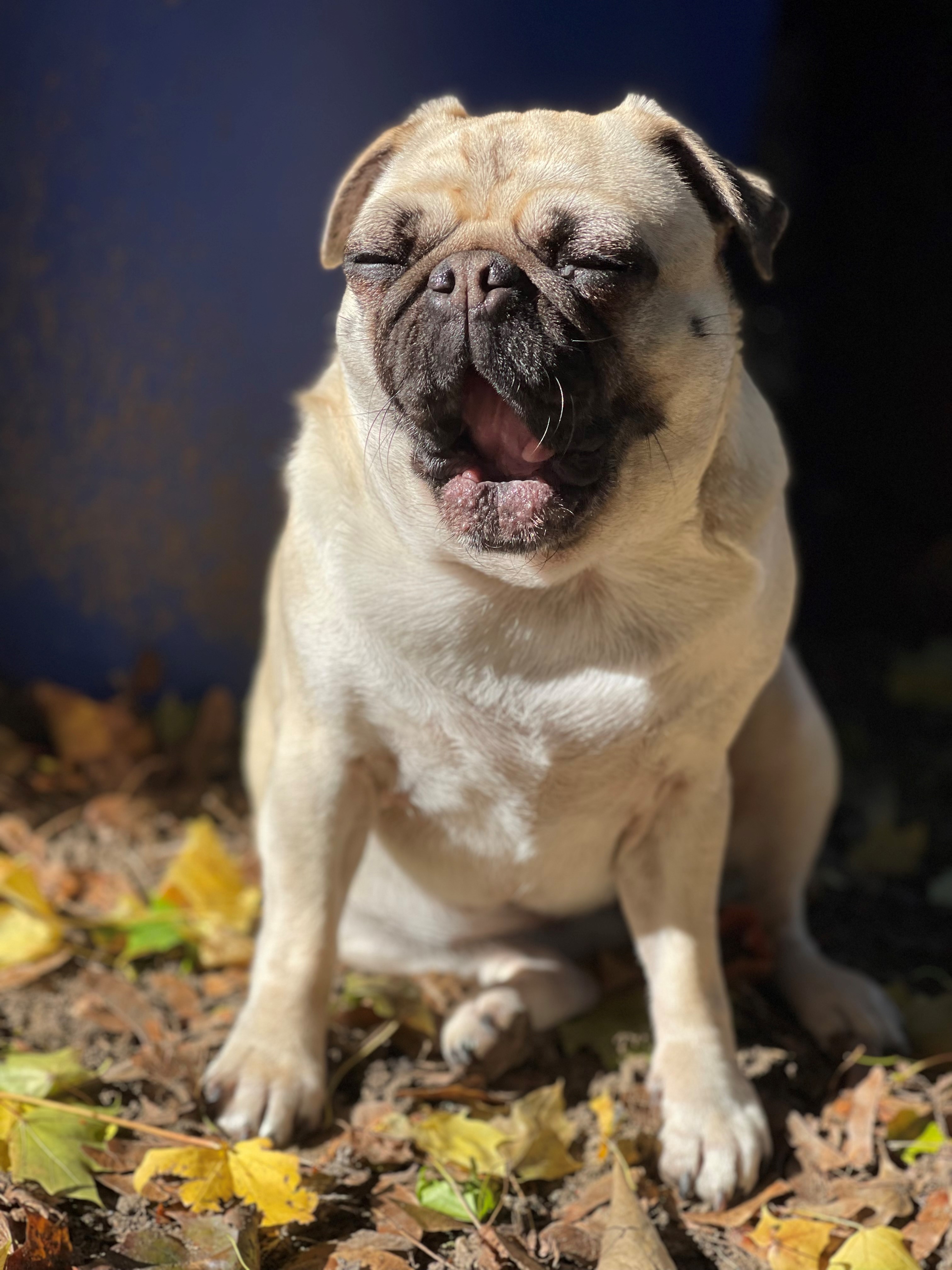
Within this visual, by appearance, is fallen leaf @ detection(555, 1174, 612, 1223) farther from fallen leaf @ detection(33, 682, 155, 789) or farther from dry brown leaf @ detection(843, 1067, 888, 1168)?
fallen leaf @ detection(33, 682, 155, 789)

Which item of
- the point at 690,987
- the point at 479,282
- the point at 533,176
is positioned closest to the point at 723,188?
the point at 533,176

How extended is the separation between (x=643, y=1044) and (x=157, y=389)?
1878 millimetres

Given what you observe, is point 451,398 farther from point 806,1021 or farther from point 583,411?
point 806,1021

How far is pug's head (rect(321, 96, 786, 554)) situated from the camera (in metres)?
1.64

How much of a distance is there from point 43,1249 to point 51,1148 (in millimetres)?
200

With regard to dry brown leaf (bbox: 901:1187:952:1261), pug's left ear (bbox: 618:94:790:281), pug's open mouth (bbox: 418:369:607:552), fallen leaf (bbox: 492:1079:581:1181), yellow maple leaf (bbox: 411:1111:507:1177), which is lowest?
yellow maple leaf (bbox: 411:1111:507:1177)

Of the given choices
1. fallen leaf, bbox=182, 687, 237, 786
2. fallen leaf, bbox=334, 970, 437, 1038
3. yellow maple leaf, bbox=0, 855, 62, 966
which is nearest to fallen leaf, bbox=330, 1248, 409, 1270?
fallen leaf, bbox=334, 970, 437, 1038

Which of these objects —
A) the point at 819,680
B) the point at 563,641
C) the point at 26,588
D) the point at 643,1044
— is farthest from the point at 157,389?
the point at 819,680

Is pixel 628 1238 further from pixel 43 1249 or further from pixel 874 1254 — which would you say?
pixel 43 1249

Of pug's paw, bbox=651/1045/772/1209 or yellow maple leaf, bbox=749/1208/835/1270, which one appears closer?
yellow maple leaf, bbox=749/1208/835/1270

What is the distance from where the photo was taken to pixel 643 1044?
236cm

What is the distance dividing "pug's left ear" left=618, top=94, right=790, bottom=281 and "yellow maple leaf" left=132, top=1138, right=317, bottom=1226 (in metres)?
1.48

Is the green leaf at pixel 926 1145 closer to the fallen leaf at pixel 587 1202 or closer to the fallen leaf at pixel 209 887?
the fallen leaf at pixel 587 1202

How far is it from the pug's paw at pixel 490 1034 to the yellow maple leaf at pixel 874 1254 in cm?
63
